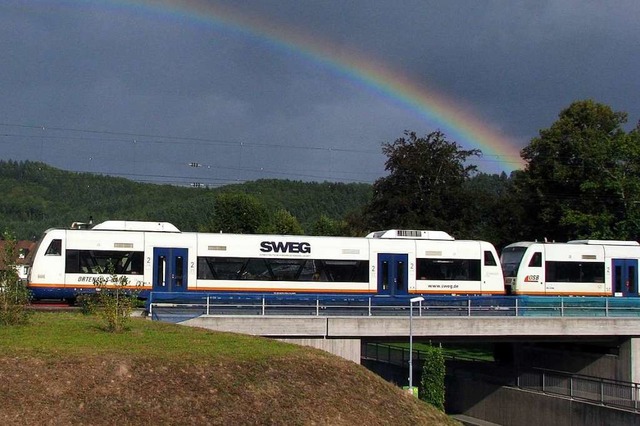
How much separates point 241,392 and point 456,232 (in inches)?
1812

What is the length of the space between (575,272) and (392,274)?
11.4 meters

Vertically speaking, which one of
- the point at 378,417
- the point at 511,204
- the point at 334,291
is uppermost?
the point at 511,204

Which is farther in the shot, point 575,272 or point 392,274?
point 575,272

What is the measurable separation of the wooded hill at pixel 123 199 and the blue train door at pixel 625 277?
108m

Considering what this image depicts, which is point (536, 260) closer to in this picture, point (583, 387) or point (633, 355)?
point (633, 355)

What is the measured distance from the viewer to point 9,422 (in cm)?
1812

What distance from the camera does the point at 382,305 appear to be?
34.8 m

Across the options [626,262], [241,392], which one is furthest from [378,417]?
[626,262]

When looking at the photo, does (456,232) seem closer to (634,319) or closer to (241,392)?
(634,319)

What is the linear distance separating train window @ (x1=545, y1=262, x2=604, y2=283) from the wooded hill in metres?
109

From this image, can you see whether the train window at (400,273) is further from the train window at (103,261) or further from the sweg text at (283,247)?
the train window at (103,261)

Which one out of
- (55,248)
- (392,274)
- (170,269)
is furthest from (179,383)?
(392,274)

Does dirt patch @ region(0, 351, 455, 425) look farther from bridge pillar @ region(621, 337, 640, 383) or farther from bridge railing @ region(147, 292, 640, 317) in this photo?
bridge pillar @ region(621, 337, 640, 383)

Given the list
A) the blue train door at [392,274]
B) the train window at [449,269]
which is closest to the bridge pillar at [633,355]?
the train window at [449,269]
